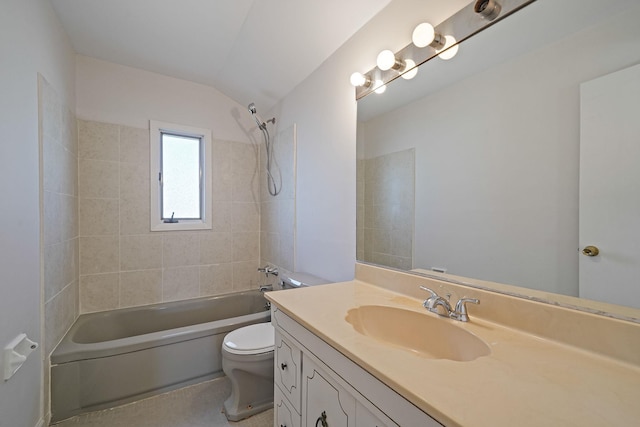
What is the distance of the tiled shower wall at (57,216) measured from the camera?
1499mm

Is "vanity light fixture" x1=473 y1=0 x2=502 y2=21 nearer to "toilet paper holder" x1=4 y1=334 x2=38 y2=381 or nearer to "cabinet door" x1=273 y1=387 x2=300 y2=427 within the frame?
"cabinet door" x1=273 y1=387 x2=300 y2=427

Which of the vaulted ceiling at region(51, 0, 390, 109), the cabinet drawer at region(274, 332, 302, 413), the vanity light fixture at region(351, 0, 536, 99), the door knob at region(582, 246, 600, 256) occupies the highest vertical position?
the vaulted ceiling at region(51, 0, 390, 109)

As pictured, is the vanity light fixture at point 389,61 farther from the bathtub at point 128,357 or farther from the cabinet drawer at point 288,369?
the bathtub at point 128,357

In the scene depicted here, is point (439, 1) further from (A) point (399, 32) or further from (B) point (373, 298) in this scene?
(B) point (373, 298)

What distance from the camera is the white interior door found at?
0.70 m

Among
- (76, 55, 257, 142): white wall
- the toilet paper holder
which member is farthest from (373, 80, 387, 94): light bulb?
the toilet paper holder

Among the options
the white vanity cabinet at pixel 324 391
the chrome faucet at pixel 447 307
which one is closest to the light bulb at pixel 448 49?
the chrome faucet at pixel 447 307

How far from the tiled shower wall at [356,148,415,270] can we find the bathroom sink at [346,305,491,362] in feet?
0.96

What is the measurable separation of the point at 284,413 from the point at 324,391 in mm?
445

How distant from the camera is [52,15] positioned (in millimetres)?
1644

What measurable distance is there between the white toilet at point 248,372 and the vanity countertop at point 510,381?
96 centimetres

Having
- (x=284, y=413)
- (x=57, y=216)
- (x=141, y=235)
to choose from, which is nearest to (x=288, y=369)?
(x=284, y=413)

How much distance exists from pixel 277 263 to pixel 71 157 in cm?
182

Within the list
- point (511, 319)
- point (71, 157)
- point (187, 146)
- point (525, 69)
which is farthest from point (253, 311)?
point (525, 69)
